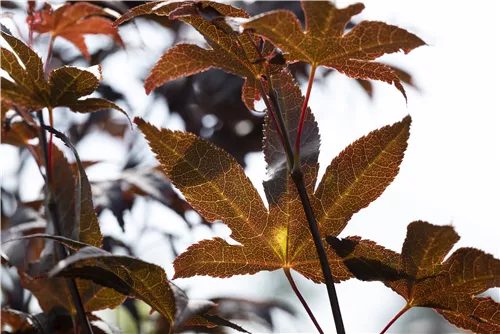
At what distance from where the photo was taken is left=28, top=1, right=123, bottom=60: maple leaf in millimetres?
921

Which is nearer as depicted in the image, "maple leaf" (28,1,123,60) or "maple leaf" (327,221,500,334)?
"maple leaf" (327,221,500,334)

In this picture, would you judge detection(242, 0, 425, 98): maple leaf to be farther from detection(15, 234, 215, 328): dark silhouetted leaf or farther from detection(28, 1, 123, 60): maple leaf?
detection(28, 1, 123, 60): maple leaf

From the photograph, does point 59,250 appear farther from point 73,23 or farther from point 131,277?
point 73,23

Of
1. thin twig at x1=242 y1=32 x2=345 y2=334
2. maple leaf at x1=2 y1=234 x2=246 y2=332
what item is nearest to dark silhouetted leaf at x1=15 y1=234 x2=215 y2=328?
maple leaf at x1=2 y1=234 x2=246 y2=332

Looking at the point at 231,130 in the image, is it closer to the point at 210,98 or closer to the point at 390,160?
the point at 210,98

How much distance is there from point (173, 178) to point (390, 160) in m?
0.16

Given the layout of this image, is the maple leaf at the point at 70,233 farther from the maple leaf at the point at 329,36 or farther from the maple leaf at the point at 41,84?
the maple leaf at the point at 329,36

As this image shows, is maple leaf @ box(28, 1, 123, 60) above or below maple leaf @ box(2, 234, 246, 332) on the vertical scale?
above

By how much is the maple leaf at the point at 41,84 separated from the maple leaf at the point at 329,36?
0.54 feet

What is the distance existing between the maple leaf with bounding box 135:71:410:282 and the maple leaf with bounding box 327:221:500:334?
4 cm

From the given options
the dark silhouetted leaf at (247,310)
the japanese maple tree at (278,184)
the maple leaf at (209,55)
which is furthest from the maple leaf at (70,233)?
the dark silhouetted leaf at (247,310)

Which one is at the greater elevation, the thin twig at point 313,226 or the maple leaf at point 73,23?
the maple leaf at point 73,23

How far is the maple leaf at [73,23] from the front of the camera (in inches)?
36.3

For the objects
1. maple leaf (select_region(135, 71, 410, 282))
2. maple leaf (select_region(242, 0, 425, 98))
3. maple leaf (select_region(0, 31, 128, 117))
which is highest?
maple leaf (select_region(242, 0, 425, 98))
